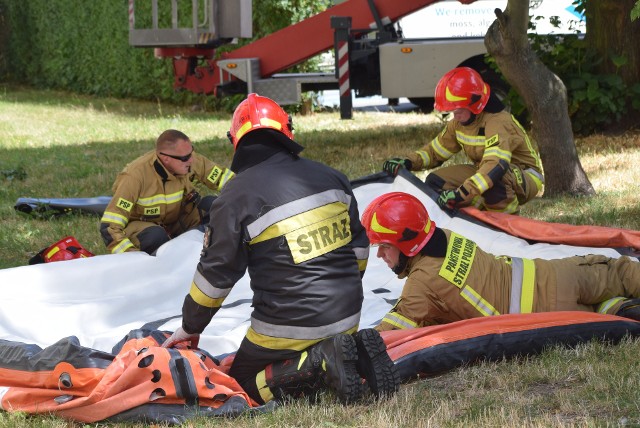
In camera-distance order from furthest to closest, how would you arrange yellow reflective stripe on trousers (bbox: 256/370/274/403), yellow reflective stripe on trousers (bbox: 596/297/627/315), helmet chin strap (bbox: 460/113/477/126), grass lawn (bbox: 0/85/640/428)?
helmet chin strap (bbox: 460/113/477/126), yellow reflective stripe on trousers (bbox: 596/297/627/315), yellow reflective stripe on trousers (bbox: 256/370/274/403), grass lawn (bbox: 0/85/640/428)

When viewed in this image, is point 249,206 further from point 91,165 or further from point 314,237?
point 91,165

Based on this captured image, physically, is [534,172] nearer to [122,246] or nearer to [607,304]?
[607,304]

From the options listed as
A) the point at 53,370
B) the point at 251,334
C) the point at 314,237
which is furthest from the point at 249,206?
the point at 53,370

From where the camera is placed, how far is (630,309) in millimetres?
5164

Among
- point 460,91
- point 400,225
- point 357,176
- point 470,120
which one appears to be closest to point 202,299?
point 400,225

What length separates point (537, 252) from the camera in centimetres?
641

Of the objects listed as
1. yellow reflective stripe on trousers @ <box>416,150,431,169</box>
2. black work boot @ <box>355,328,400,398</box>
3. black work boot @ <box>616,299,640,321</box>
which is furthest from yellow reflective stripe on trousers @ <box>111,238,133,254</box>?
black work boot @ <box>616,299,640,321</box>

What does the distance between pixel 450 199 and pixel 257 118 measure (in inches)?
119

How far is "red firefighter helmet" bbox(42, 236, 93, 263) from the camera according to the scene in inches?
279

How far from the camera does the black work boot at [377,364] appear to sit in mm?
4238

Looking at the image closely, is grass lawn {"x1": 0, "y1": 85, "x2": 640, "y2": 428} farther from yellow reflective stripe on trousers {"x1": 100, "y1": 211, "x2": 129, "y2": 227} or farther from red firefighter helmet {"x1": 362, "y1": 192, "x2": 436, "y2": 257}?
yellow reflective stripe on trousers {"x1": 100, "y1": 211, "x2": 129, "y2": 227}

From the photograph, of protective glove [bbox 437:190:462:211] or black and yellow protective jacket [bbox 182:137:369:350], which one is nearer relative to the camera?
black and yellow protective jacket [bbox 182:137:369:350]

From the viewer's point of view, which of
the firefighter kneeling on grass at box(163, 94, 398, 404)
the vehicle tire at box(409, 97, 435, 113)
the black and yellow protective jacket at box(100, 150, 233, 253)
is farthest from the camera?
the vehicle tire at box(409, 97, 435, 113)

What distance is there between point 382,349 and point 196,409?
82 centimetres
